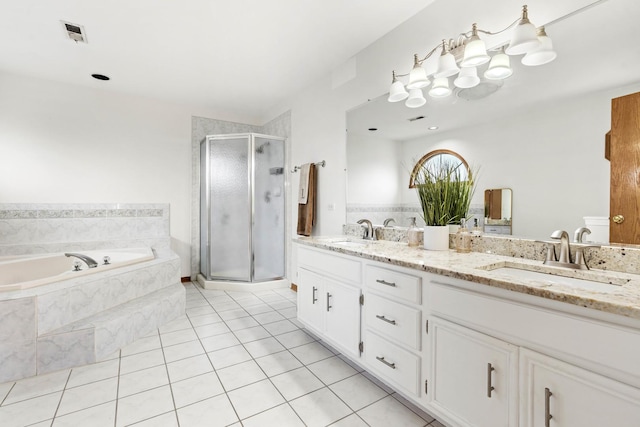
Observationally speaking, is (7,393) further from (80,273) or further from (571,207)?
(571,207)

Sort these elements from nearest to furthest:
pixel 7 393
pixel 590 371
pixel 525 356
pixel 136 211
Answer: pixel 590 371, pixel 525 356, pixel 7 393, pixel 136 211

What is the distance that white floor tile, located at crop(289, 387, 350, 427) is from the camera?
1.50 meters

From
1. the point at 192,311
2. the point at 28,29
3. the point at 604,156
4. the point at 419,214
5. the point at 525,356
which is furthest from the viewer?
the point at 192,311

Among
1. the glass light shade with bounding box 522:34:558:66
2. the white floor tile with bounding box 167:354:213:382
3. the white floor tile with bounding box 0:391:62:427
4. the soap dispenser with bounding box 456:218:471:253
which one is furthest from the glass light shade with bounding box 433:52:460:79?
the white floor tile with bounding box 0:391:62:427

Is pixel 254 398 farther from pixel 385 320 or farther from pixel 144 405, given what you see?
pixel 385 320

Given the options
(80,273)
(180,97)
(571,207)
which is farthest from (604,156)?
(180,97)

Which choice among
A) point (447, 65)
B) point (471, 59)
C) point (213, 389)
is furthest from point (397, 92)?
point (213, 389)

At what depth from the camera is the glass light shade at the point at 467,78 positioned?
1.80 meters

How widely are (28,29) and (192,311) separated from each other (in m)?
2.74

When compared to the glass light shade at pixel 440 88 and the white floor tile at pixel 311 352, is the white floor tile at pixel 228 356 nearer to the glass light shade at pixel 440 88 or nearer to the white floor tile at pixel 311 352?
the white floor tile at pixel 311 352

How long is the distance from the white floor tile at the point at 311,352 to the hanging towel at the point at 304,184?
154cm

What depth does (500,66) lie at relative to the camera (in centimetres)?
166

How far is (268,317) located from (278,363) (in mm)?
866

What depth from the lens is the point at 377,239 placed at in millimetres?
2496
